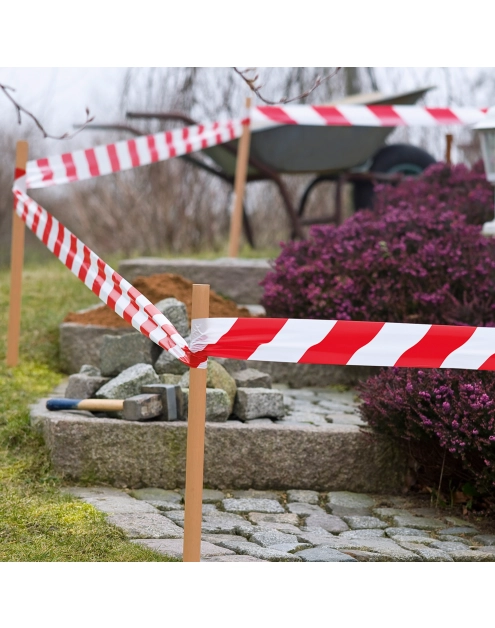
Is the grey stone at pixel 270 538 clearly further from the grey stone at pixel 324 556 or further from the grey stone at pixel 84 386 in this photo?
the grey stone at pixel 84 386

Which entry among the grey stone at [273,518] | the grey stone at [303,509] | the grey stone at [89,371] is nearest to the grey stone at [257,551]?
the grey stone at [273,518]

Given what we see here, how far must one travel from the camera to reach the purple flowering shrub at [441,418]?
13.1 feet

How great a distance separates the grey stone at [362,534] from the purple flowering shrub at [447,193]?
3.65 m

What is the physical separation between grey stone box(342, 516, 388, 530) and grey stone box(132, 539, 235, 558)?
757mm

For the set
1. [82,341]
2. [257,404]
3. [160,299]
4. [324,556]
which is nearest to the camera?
[324,556]

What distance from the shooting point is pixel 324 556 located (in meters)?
3.51

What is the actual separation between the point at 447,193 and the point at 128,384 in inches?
167

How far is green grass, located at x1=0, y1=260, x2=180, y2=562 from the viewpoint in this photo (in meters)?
3.44

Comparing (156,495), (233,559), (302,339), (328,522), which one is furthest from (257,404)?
(302,339)

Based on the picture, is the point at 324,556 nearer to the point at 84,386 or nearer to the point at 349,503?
the point at 349,503

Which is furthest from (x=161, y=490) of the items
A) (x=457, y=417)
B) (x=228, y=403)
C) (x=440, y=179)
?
(x=440, y=179)

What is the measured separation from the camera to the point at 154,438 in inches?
175

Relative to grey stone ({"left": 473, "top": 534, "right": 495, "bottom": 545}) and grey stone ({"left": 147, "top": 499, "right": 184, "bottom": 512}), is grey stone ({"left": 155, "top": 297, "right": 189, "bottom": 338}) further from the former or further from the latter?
grey stone ({"left": 473, "top": 534, "right": 495, "bottom": 545})

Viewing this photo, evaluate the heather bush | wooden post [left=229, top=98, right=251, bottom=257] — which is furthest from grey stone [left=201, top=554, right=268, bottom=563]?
Result: wooden post [left=229, top=98, right=251, bottom=257]
